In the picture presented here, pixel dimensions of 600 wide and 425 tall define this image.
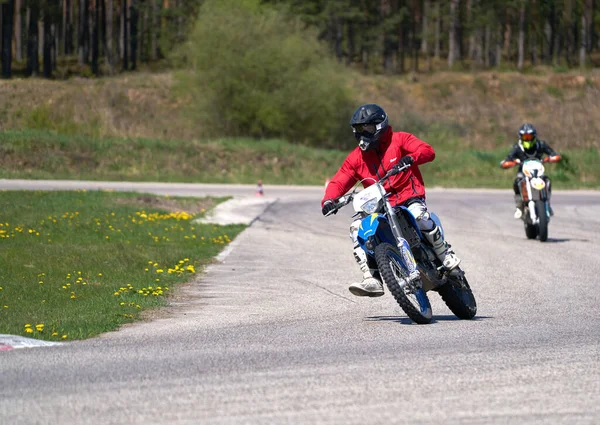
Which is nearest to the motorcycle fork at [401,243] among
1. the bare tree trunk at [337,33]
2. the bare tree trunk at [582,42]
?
the bare tree trunk at [337,33]

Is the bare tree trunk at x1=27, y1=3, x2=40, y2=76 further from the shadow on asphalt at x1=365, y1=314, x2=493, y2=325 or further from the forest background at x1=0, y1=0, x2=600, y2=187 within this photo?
the shadow on asphalt at x1=365, y1=314, x2=493, y2=325

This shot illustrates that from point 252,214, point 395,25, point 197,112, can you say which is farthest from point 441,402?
point 395,25

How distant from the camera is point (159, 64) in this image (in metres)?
92.9

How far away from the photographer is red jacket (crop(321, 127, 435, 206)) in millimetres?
10375

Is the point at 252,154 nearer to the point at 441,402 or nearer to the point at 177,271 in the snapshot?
the point at 177,271

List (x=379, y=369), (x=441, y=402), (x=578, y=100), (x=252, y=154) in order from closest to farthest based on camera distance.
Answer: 1. (x=441, y=402)
2. (x=379, y=369)
3. (x=252, y=154)
4. (x=578, y=100)

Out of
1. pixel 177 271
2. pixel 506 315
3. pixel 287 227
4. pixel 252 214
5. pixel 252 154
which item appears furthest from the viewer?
pixel 252 154

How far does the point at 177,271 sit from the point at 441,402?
30.3ft

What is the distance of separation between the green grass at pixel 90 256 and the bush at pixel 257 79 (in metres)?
29.5

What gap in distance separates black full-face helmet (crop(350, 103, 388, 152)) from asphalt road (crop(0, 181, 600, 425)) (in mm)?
1683

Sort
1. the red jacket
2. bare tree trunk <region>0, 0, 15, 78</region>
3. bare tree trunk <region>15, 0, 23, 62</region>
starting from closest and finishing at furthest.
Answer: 1. the red jacket
2. bare tree trunk <region>0, 0, 15, 78</region>
3. bare tree trunk <region>15, 0, 23, 62</region>

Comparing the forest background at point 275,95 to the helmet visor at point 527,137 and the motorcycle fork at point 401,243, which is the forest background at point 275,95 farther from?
the motorcycle fork at point 401,243

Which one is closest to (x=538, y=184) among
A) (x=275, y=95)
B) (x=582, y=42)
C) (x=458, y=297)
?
(x=458, y=297)

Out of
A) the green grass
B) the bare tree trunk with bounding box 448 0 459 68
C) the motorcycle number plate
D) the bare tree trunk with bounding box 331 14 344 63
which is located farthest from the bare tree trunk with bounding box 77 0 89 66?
the motorcycle number plate
